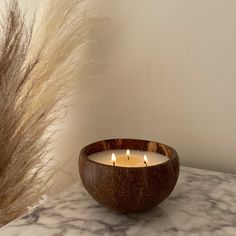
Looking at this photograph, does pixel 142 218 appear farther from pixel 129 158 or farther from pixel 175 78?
pixel 175 78

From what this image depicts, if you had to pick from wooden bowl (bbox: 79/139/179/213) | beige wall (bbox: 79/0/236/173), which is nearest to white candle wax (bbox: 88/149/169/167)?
wooden bowl (bbox: 79/139/179/213)

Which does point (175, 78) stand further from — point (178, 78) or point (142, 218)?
point (142, 218)

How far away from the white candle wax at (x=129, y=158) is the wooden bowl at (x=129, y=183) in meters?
0.04

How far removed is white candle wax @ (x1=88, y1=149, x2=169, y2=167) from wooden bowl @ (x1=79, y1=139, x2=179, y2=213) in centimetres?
4

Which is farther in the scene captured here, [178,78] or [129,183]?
[178,78]

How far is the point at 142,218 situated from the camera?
1.67ft

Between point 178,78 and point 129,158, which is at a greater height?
point 178,78

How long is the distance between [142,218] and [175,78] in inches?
11.0

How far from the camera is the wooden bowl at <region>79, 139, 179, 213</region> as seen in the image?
0.47 meters

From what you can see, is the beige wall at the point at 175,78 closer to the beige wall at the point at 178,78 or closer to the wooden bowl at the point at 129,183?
the beige wall at the point at 178,78

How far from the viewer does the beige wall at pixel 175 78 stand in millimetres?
650

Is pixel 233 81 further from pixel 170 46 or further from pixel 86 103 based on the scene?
pixel 86 103

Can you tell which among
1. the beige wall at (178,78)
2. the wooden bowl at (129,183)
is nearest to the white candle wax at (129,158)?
the wooden bowl at (129,183)

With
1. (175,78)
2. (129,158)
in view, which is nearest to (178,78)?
(175,78)
